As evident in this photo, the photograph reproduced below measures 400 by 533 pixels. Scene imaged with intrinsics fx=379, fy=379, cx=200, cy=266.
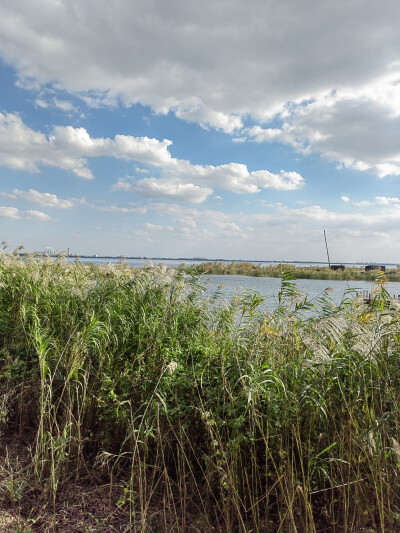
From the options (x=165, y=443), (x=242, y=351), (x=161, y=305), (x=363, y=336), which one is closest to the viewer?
(x=363, y=336)

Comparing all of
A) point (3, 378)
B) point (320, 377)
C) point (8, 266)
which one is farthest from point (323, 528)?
point (8, 266)

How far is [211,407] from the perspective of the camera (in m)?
2.85

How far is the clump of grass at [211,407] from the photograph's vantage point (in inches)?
95.5

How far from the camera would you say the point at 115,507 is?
271 cm

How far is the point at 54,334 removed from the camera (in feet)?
13.1

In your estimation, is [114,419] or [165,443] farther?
[114,419]

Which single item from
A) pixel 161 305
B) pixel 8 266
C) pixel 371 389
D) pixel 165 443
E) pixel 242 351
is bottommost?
Result: pixel 165 443

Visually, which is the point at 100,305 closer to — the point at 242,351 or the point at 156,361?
the point at 156,361

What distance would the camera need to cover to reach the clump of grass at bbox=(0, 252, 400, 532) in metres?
2.43

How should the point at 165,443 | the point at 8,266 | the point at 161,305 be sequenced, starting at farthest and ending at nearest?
the point at 8,266 < the point at 161,305 < the point at 165,443

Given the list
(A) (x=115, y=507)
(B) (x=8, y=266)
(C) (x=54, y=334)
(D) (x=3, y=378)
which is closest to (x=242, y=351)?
(A) (x=115, y=507)

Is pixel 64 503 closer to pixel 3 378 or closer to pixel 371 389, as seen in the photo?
pixel 3 378

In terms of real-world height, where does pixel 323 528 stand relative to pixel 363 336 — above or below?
below

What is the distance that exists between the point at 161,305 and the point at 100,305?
70 centimetres
